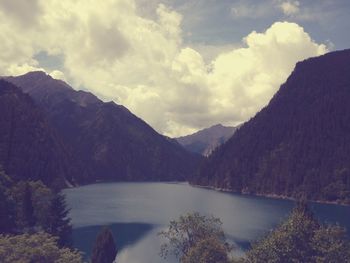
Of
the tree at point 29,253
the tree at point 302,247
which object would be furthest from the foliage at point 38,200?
the tree at point 302,247

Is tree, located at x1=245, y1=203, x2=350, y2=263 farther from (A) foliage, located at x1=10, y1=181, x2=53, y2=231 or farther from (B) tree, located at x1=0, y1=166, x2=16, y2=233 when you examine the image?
(A) foliage, located at x1=10, y1=181, x2=53, y2=231

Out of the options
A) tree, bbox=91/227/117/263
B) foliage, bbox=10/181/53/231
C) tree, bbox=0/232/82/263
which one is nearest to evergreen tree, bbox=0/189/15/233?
foliage, bbox=10/181/53/231

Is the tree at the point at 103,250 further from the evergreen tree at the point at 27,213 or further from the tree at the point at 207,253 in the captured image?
the evergreen tree at the point at 27,213

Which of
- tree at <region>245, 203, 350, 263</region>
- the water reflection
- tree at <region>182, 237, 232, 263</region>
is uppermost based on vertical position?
tree at <region>245, 203, 350, 263</region>

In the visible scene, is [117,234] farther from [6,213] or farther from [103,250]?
[103,250]

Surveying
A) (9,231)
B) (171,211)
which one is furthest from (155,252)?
(171,211)

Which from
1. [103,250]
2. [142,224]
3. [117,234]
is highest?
[142,224]

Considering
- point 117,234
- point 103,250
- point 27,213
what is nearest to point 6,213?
point 27,213

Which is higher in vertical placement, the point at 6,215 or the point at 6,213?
the point at 6,213

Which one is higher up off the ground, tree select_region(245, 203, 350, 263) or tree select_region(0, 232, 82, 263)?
tree select_region(245, 203, 350, 263)

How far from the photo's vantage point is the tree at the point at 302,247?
58469 millimetres

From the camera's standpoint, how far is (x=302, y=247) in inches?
2438

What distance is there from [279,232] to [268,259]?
4.60m

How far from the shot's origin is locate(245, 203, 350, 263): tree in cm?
5847
